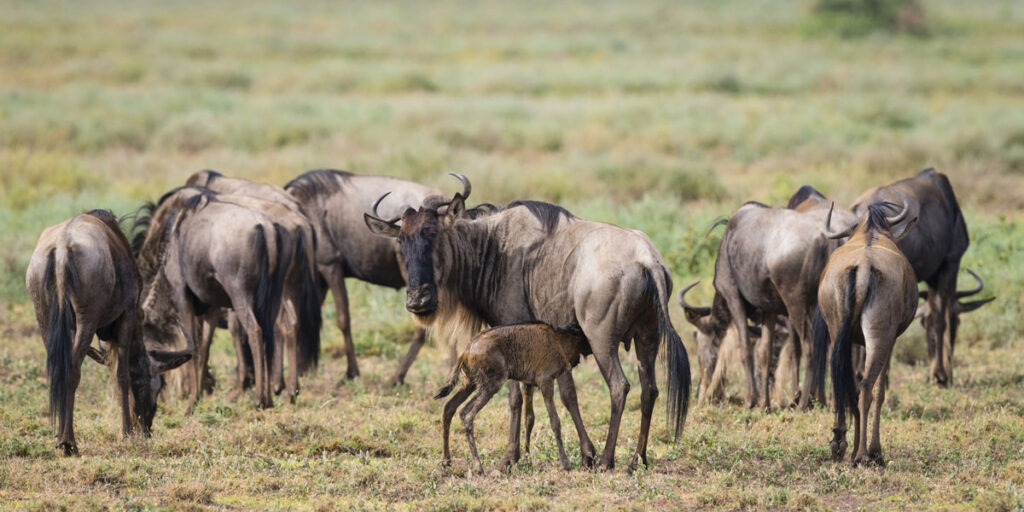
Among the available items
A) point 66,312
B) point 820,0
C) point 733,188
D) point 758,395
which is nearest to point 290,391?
point 66,312

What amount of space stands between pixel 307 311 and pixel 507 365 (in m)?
3.45

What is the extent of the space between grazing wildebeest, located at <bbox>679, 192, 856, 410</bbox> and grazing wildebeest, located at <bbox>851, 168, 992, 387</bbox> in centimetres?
119

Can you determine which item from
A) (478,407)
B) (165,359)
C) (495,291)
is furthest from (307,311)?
(478,407)

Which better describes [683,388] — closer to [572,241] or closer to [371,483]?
[572,241]

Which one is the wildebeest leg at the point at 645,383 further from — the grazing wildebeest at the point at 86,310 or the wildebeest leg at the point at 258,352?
the grazing wildebeest at the point at 86,310

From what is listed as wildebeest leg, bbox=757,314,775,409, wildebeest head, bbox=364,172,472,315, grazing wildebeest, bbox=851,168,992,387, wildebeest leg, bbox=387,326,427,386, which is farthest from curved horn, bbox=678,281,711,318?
wildebeest head, bbox=364,172,472,315

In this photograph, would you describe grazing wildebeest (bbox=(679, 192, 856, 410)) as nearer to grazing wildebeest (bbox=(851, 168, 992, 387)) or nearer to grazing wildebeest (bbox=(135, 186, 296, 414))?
grazing wildebeest (bbox=(851, 168, 992, 387))

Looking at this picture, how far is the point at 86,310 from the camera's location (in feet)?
25.4

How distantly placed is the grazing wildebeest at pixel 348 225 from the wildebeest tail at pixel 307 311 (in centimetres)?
77

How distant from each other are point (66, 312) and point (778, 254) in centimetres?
529

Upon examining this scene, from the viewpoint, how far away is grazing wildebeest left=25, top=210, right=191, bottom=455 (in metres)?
7.58

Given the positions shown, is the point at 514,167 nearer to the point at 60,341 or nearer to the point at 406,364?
the point at 406,364

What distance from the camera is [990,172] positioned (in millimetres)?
18422

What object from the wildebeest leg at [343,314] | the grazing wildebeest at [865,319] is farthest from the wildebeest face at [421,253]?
the wildebeest leg at [343,314]
